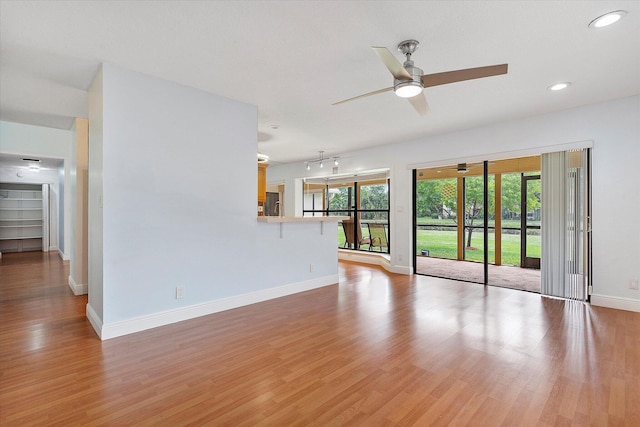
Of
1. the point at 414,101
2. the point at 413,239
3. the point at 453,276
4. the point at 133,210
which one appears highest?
the point at 414,101

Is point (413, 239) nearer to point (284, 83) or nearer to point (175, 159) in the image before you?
point (284, 83)

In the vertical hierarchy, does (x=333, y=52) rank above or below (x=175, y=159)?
above

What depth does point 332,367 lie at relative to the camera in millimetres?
2309

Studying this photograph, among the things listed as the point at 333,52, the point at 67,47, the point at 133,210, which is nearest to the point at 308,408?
the point at 133,210

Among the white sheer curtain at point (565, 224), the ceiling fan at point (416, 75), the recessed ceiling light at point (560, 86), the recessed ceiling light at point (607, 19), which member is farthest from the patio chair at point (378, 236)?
the recessed ceiling light at point (607, 19)

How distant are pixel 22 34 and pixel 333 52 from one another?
2.42 metres

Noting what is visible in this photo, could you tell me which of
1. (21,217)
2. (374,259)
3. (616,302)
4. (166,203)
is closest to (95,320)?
(166,203)

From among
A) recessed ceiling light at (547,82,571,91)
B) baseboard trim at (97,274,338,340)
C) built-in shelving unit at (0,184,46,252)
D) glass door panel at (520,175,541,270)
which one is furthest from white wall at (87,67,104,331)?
built-in shelving unit at (0,184,46,252)

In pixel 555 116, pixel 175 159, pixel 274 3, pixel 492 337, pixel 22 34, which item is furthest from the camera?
pixel 555 116

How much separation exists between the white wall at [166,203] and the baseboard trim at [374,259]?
117 inches

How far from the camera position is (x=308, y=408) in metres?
1.84

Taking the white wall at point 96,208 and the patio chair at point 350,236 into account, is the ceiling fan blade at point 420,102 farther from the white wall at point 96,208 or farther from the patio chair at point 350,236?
the patio chair at point 350,236

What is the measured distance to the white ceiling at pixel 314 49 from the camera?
2098 mm

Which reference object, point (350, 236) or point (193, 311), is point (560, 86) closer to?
point (193, 311)
